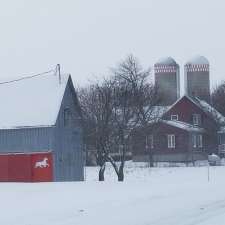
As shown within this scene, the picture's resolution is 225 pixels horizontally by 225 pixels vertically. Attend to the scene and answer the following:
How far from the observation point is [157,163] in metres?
71.4

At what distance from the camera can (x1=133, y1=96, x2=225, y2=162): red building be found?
7412 cm

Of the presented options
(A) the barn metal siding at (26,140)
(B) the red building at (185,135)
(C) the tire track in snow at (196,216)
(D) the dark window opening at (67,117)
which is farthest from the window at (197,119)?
(C) the tire track in snow at (196,216)

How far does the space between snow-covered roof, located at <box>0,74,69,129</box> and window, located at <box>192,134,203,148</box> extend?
3287 centimetres

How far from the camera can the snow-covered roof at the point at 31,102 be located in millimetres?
42562

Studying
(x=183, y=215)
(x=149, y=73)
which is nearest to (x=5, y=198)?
(x=183, y=215)

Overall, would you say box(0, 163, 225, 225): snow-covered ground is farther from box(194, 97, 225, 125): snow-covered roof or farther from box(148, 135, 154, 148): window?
box(194, 97, 225, 125): snow-covered roof

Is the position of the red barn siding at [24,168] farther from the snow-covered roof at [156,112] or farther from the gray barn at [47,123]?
the snow-covered roof at [156,112]

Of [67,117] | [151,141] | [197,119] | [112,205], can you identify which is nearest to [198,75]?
[197,119]

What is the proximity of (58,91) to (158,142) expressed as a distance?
32.8 metres

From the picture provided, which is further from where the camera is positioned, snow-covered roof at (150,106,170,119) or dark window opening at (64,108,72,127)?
snow-covered roof at (150,106,170,119)

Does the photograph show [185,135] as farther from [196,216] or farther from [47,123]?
[196,216]

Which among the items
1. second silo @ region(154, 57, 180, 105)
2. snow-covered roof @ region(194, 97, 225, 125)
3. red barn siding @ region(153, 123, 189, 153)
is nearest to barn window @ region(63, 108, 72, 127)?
red barn siding @ region(153, 123, 189, 153)

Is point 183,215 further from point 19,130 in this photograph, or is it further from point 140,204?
point 19,130

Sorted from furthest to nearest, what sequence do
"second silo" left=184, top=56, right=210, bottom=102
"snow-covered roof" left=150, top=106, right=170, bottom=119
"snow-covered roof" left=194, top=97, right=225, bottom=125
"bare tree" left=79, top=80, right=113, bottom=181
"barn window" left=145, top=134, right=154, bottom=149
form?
"second silo" left=184, top=56, right=210, bottom=102 → "snow-covered roof" left=194, top=97, right=225, bottom=125 → "barn window" left=145, top=134, right=154, bottom=149 → "snow-covered roof" left=150, top=106, right=170, bottom=119 → "bare tree" left=79, top=80, right=113, bottom=181
